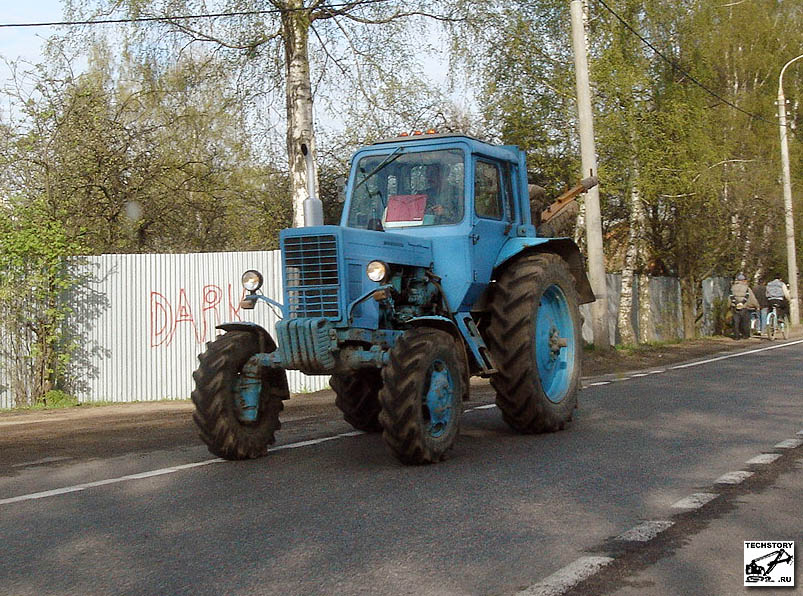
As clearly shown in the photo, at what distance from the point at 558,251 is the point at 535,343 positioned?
1.72 metres

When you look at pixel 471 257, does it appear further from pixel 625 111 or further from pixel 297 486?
pixel 625 111

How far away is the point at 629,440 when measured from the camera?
903cm

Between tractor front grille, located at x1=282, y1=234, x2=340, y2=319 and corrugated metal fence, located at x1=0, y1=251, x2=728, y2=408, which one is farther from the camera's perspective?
corrugated metal fence, located at x1=0, y1=251, x2=728, y2=408

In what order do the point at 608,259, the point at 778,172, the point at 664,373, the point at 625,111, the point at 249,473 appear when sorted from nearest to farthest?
the point at 249,473
the point at 664,373
the point at 625,111
the point at 608,259
the point at 778,172

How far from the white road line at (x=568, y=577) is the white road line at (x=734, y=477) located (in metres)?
2.21

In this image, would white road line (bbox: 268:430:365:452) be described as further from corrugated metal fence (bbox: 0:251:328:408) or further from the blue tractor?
corrugated metal fence (bbox: 0:251:328:408)

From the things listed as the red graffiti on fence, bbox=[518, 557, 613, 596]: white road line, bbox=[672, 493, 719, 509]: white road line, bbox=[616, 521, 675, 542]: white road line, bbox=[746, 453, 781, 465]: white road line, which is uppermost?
the red graffiti on fence

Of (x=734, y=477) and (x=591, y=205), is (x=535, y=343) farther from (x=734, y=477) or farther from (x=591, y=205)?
(x=591, y=205)

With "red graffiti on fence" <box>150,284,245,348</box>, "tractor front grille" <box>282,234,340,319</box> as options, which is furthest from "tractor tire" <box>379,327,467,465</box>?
"red graffiti on fence" <box>150,284,245,348</box>

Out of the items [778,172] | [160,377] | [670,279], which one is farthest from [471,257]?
[778,172]

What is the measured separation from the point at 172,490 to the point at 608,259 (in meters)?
29.1

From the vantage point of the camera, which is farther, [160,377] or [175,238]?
[175,238]

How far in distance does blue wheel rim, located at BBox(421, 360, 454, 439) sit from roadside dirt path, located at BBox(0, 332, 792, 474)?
2867mm

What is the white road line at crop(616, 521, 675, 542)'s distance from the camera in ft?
17.9
